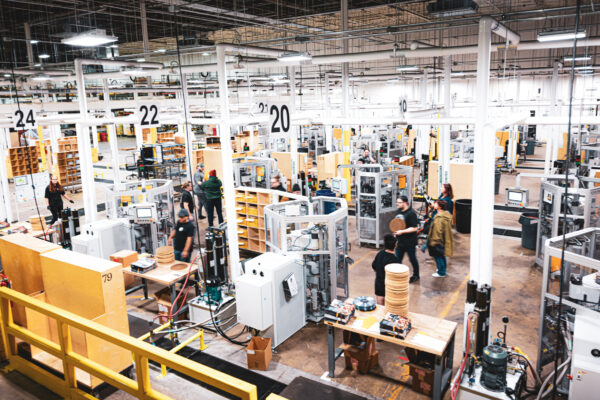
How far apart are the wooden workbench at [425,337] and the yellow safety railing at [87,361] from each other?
323 cm

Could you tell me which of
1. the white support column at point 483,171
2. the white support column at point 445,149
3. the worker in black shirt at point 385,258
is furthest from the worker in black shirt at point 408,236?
the white support column at point 445,149

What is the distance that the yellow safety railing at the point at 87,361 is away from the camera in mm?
2447

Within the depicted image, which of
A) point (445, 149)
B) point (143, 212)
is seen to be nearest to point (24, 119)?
point (143, 212)

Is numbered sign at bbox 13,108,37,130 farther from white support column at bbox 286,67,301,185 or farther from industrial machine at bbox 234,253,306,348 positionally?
industrial machine at bbox 234,253,306,348

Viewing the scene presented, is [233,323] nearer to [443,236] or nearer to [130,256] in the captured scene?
[130,256]

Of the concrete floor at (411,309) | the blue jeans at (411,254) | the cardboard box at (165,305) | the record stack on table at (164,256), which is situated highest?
the record stack on table at (164,256)

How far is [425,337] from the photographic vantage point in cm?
A: 554

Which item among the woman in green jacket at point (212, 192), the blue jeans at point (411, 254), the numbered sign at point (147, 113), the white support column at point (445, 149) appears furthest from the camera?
the white support column at point (445, 149)

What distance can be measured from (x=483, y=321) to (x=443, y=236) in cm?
374

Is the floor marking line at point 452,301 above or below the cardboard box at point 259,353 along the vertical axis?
below

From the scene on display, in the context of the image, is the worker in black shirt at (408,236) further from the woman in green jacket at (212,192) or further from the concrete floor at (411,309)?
the woman in green jacket at (212,192)

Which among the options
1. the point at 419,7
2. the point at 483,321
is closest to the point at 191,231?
the point at 483,321

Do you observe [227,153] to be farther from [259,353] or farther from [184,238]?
[259,353]

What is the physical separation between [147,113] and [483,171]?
26.4ft
